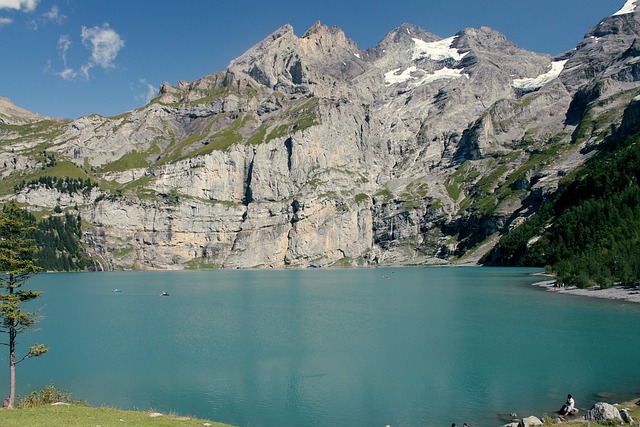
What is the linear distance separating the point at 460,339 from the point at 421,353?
924cm

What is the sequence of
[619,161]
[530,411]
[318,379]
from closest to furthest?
[530,411] → [318,379] → [619,161]

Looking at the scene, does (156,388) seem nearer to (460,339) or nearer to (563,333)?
(460,339)

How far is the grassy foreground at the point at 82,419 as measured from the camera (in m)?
23.8

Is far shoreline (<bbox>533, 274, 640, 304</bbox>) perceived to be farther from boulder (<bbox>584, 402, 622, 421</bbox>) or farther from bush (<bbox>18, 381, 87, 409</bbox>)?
bush (<bbox>18, 381, 87, 409</bbox>)

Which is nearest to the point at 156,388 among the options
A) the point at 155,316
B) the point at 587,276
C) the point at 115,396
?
the point at 115,396

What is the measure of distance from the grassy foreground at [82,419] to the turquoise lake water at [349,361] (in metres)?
6.92

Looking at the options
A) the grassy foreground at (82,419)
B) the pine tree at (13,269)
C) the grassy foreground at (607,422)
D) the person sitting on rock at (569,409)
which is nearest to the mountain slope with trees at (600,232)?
the grassy foreground at (607,422)

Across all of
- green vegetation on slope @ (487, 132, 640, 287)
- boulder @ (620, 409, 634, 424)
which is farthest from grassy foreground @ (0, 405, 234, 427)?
green vegetation on slope @ (487, 132, 640, 287)

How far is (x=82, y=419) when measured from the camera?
25000 mm

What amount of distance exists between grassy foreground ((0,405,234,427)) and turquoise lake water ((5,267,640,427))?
6.92 meters

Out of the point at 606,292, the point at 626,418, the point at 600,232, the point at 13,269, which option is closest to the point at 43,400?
the point at 13,269

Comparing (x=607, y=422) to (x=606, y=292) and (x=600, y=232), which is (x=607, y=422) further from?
(x=600, y=232)

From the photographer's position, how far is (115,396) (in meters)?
38.2

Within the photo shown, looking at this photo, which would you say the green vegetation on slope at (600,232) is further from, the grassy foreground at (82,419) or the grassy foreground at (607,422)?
the grassy foreground at (82,419)
